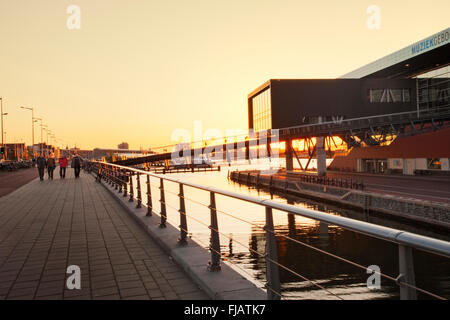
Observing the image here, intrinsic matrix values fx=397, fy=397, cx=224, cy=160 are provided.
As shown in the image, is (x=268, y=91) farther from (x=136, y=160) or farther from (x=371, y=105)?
(x=136, y=160)

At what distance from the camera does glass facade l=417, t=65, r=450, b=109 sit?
47875mm

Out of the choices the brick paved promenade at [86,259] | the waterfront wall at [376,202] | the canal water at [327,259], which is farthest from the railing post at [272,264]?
the waterfront wall at [376,202]

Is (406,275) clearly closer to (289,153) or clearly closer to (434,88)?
(289,153)

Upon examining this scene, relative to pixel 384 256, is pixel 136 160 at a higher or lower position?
higher

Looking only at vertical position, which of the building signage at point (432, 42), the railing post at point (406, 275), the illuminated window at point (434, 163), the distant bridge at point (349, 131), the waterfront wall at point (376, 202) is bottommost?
the waterfront wall at point (376, 202)

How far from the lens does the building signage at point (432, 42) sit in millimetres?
42778

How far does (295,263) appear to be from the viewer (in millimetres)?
16891

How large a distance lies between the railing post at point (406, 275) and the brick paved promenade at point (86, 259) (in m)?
2.44

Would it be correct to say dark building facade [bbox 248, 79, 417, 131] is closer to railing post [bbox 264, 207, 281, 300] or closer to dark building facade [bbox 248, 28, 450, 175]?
dark building facade [bbox 248, 28, 450, 175]

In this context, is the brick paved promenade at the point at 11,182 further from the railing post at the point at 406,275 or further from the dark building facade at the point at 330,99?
the dark building facade at the point at 330,99

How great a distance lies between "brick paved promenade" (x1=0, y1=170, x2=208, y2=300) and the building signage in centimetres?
4447

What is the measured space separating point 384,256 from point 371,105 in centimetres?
3695

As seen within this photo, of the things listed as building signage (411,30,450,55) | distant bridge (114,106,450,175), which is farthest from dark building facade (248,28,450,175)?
distant bridge (114,106,450,175)
